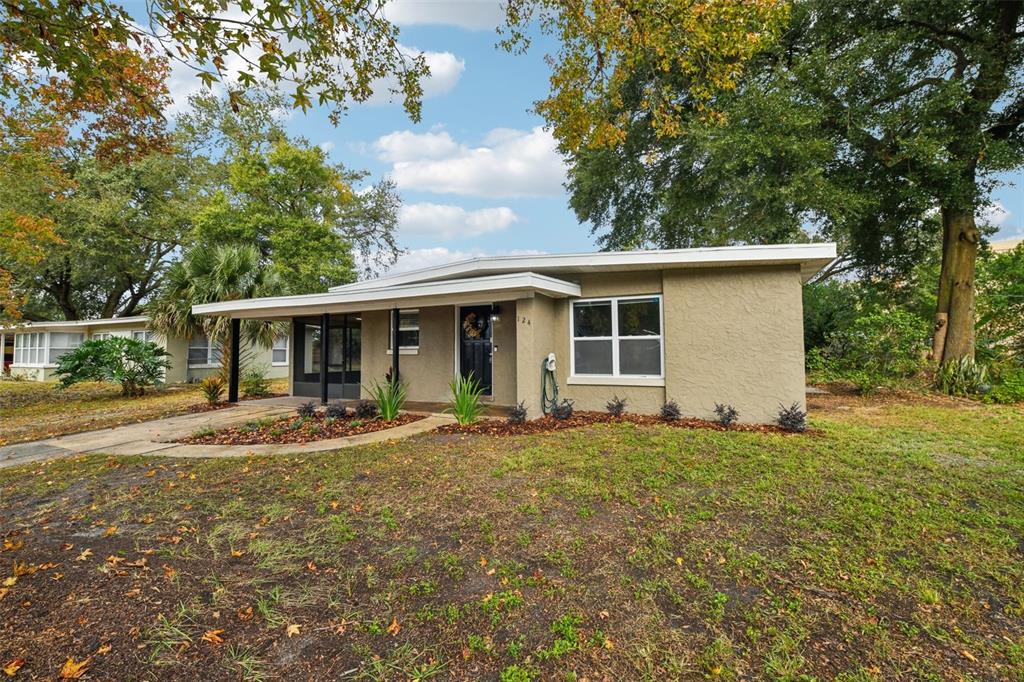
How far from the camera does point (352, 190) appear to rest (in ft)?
77.5

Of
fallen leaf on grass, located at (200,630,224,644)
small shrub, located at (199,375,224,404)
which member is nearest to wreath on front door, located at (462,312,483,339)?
small shrub, located at (199,375,224,404)

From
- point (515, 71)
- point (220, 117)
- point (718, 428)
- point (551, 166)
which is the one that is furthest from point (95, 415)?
point (220, 117)

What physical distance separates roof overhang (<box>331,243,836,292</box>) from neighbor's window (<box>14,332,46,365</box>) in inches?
894

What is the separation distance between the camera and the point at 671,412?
7.83m

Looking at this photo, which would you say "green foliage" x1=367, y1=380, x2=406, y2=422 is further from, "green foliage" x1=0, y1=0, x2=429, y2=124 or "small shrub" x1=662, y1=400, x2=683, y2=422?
"green foliage" x1=0, y1=0, x2=429, y2=124

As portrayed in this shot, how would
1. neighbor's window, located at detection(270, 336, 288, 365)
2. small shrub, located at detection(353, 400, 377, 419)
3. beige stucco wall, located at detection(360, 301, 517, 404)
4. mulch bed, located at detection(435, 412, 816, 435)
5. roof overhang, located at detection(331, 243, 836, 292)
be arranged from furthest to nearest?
1. neighbor's window, located at detection(270, 336, 288, 365)
2. beige stucco wall, located at detection(360, 301, 517, 404)
3. small shrub, located at detection(353, 400, 377, 419)
4. mulch bed, located at detection(435, 412, 816, 435)
5. roof overhang, located at detection(331, 243, 836, 292)

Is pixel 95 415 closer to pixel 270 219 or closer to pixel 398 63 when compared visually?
pixel 398 63

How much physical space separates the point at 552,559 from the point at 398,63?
231 inches

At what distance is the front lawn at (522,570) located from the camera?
2340 millimetres

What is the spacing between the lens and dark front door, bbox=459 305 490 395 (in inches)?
395

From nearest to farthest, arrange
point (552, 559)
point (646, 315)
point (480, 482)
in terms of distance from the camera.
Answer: point (552, 559)
point (480, 482)
point (646, 315)

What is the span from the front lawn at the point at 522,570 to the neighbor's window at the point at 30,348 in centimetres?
2283

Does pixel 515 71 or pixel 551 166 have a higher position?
pixel 551 166

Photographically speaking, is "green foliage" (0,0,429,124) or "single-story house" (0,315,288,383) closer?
"green foliage" (0,0,429,124)
